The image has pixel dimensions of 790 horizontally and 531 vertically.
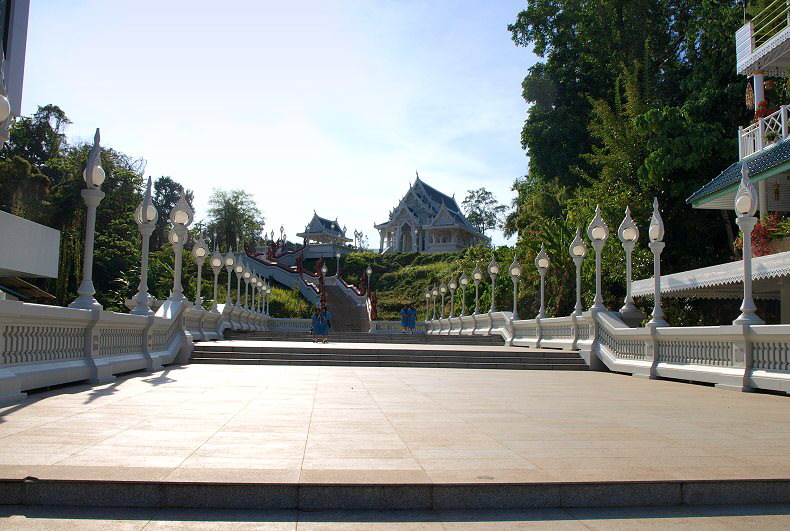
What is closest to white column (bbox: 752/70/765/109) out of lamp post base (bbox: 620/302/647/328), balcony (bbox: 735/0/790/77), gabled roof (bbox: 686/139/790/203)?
balcony (bbox: 735/0/790/77)

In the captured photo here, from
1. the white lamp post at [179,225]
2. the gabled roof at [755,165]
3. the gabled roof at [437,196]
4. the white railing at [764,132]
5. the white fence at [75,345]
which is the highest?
the gabled roof at [437,196]

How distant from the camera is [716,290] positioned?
73.1 ft

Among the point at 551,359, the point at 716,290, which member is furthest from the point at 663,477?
the point at 716,290

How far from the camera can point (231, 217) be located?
4092 inches

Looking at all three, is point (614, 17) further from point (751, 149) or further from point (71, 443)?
point (71, 443)

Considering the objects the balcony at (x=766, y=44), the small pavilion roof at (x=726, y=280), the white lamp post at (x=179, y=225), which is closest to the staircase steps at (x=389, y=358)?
the white lamp post at (x=179, y=225)

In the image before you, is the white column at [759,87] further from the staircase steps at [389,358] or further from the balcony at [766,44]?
the staircase steps at [389,358]

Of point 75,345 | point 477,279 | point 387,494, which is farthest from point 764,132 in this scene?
point 387,494

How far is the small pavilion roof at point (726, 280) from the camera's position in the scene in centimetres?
1706

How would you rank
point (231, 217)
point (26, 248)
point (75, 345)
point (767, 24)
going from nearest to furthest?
point (75, 345)
point (767, 24)
point (26, 248)
point (231, 217)

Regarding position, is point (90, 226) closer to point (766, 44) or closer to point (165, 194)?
point (766, 44)

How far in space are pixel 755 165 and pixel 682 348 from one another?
31.1 feet

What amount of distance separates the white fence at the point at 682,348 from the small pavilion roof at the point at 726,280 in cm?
349

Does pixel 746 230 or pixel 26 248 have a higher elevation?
pixel 26 248
